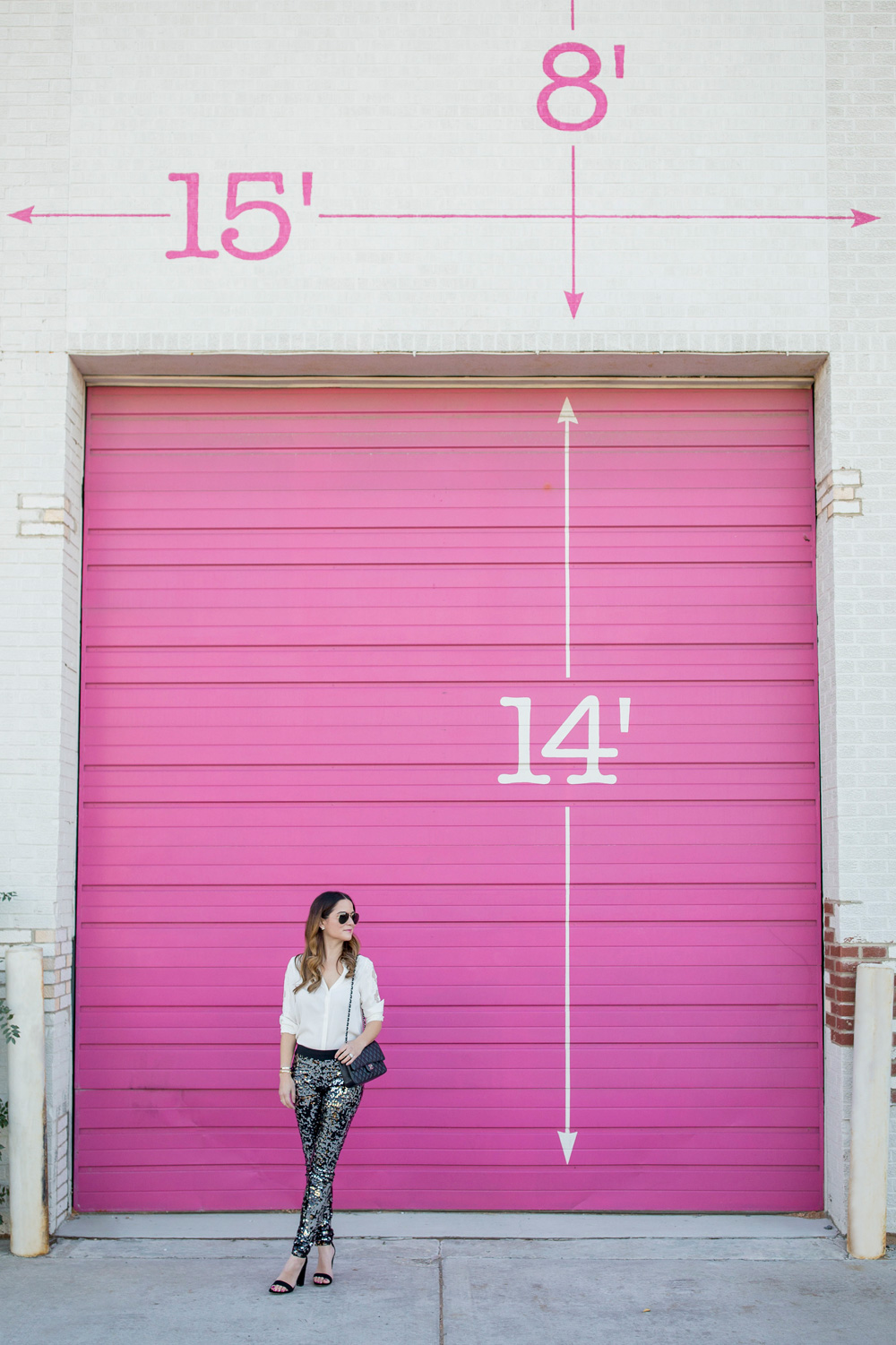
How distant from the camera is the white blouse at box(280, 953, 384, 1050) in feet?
15.8

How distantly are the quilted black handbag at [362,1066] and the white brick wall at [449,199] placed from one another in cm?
176

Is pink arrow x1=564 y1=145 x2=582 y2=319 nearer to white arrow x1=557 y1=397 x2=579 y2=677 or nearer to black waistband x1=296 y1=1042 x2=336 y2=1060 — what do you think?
white arrow x1=557 y1=397 x2=579 y2=677

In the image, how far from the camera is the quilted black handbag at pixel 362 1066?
15.7 feet

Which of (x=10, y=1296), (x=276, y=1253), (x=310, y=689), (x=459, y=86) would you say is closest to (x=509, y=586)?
(x=310, y=689)

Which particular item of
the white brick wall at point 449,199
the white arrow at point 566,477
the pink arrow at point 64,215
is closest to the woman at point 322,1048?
the white brick wall at point 449,199


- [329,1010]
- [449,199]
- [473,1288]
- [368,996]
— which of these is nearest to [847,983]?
[473,1288]

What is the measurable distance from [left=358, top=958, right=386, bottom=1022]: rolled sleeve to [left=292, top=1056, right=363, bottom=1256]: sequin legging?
243mm

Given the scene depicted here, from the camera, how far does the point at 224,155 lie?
19.4 feet

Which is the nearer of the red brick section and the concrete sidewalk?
the concrete sidewalk

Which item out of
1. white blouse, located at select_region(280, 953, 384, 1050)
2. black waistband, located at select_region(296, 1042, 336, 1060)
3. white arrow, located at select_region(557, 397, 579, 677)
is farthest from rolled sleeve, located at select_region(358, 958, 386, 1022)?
white arrow, located at select_region(557, 397, 579, 677)

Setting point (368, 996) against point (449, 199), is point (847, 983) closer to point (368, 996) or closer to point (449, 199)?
point (368, 996)

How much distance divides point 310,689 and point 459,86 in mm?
3167

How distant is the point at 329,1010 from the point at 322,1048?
162 millimetres

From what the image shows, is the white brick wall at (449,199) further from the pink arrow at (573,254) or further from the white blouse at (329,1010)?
the white blouse at (329,1010)
